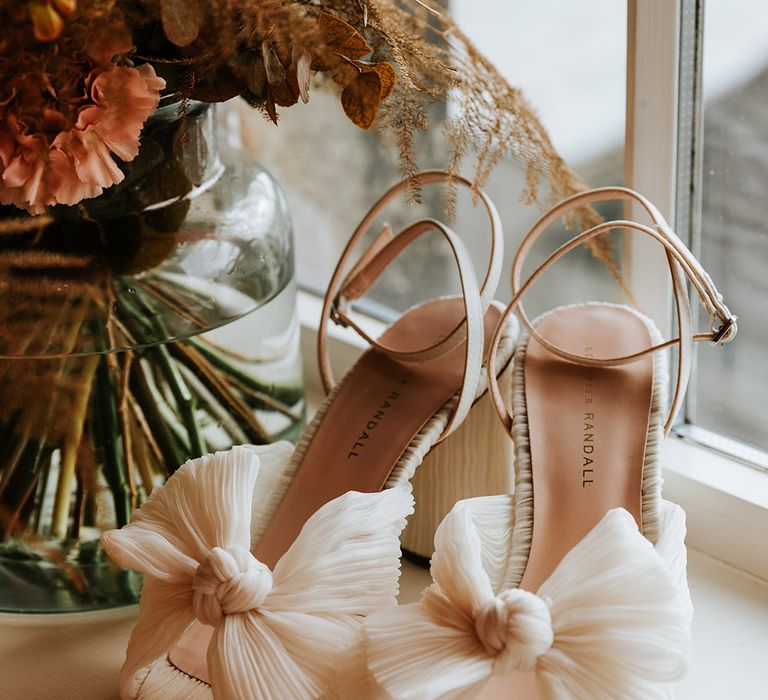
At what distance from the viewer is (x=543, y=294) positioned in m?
1.07

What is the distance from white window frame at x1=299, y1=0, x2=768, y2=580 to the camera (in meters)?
0.71

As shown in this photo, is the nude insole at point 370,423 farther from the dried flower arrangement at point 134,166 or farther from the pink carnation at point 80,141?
the pink carnation at point 80,141

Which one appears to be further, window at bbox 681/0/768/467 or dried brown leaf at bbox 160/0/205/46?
window at bbox 681/0/768/467

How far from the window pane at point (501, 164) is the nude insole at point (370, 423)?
22 cm

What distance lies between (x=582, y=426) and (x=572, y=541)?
0.09 m

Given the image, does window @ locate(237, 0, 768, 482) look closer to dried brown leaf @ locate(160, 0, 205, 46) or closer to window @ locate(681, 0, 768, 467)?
window @ locate(681, 0, 768, 467)

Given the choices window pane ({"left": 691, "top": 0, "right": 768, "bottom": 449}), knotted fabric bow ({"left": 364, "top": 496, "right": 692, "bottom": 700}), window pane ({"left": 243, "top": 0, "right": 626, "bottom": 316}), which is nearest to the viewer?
knotted fabric bow ({"left": 364, "top": 496, "right": 692, "bottom": 700})

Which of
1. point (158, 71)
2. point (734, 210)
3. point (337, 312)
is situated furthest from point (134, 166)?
point (734, 210)

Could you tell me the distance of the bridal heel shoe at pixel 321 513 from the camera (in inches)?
21.6

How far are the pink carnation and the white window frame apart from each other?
1.15 ft

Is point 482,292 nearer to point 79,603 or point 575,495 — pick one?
point 575,495

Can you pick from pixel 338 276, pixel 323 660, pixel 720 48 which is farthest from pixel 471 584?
pixel 720 48

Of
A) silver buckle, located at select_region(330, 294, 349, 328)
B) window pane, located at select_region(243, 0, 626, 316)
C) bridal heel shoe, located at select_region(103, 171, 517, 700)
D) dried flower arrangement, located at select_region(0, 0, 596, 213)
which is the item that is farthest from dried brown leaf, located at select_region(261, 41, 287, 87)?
window pane, located at select_region(243, 0, 626, 316)

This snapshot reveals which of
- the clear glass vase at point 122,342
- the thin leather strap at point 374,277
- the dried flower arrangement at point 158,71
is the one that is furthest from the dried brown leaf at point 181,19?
the thin leather strap at point 374,277
